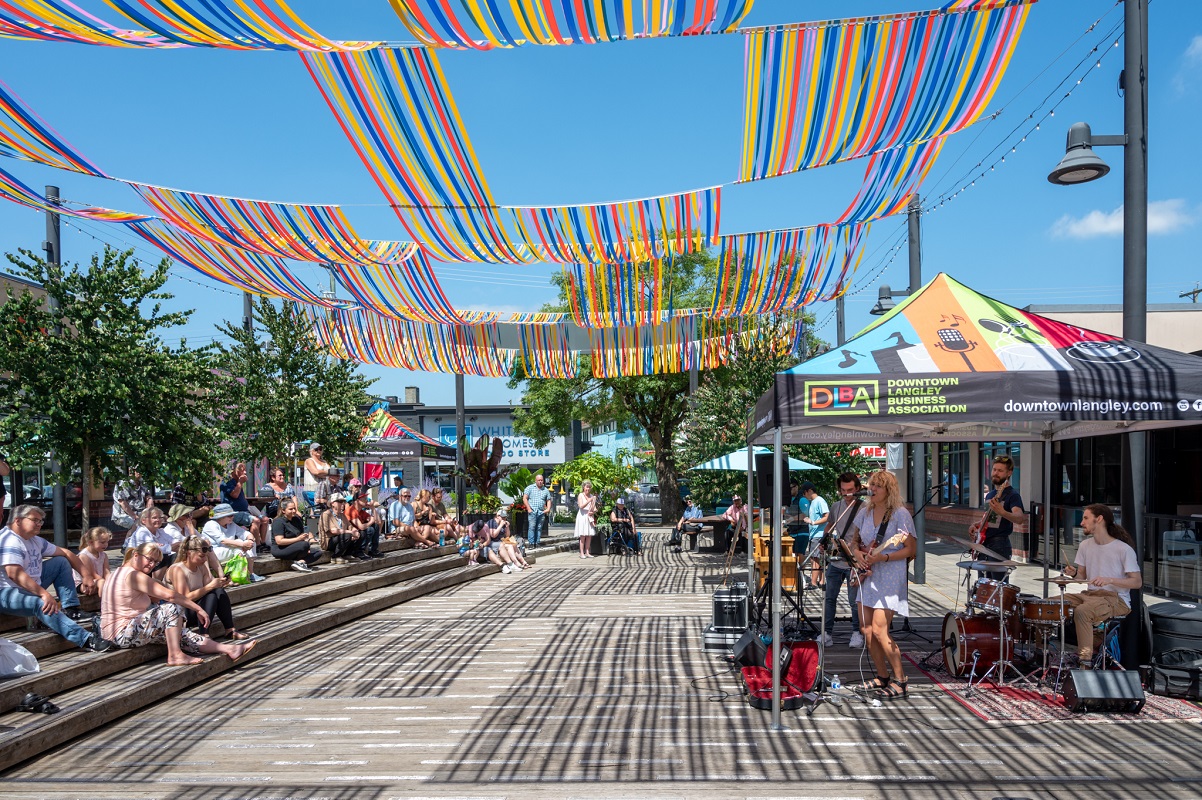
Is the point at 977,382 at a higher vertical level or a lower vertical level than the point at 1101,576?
higher

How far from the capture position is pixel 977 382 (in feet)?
21.3

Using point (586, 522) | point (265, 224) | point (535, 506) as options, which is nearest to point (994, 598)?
point (265, 224)

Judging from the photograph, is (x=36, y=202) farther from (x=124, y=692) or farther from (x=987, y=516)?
(x=987, y=516)

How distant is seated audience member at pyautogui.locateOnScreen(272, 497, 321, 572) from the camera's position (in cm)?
1257

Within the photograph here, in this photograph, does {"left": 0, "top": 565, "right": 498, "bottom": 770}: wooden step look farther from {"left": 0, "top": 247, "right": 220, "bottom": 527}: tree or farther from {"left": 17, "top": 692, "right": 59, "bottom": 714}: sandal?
{"left": 0, "top": 247, "right": 220, "bottom": 527}: tree

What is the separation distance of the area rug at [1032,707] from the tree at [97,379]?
30.2 ft

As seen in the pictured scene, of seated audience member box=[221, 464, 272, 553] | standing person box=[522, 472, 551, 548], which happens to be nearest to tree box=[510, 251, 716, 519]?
standing person box=[522, 472, 551, 548]

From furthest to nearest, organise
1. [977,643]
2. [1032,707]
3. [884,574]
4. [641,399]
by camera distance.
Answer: [641,399] < [977,643] < [884,574] < [1032,707]

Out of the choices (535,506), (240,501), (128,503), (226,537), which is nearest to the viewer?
(226,537)

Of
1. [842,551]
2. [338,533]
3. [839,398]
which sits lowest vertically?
[338,533]

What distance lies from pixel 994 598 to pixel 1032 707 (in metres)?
0.88

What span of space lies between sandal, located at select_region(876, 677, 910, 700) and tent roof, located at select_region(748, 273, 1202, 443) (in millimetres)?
2006

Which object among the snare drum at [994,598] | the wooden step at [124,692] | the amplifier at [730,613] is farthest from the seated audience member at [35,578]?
the snare drum at [994,598]

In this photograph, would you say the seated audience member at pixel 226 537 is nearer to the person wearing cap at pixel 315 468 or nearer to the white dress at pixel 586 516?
the person wearing cap at pixel 315 468
